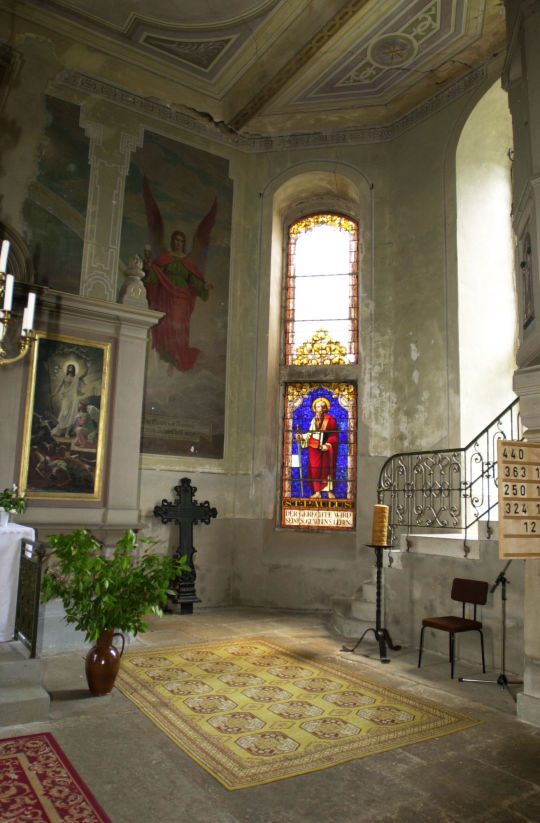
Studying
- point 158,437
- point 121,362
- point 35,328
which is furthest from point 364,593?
point 35,328

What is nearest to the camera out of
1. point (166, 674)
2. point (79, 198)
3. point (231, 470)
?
point (166, 674)

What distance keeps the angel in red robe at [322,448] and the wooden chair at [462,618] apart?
3696 millimetres

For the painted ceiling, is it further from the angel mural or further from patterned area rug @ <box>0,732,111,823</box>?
patterned area rug @ <box>0,732,111,823</box>

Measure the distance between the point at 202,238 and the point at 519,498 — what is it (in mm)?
7244

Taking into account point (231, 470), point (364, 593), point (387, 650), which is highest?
point (231, 470)

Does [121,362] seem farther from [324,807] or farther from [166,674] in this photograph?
[324,807]

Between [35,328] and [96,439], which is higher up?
[35,328]

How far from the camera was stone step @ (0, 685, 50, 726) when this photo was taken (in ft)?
13.4

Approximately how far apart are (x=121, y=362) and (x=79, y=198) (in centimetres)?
257

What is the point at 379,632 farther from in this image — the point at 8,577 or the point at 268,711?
the point at 8,577

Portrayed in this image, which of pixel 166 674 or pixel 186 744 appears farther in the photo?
pixel 166 674

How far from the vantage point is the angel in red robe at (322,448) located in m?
9.67

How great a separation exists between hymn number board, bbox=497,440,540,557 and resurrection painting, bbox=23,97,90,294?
21.0ft

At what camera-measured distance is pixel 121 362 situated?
313 inches
